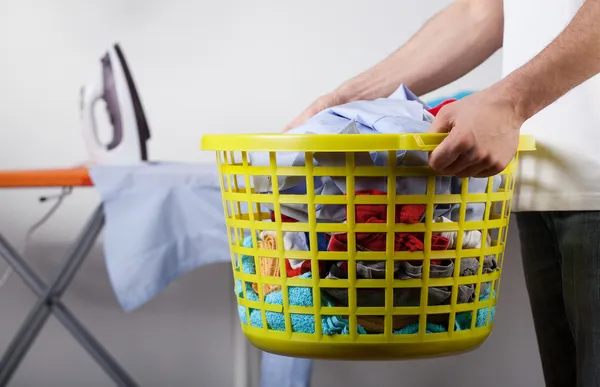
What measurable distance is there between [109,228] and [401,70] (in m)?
0.71

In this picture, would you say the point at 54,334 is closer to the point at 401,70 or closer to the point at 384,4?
the point at 384,4

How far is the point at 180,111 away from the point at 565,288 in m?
1.46

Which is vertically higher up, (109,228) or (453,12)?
(453,12)

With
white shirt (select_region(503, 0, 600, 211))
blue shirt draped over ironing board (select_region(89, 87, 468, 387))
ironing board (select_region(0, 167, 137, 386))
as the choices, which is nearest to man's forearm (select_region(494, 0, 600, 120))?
white shirt (select_region(503, 0, 600, 211))

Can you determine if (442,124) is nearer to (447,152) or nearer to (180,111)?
(447,152)

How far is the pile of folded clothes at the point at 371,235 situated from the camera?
67 centimetres

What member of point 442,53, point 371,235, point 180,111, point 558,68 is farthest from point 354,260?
point 180,111

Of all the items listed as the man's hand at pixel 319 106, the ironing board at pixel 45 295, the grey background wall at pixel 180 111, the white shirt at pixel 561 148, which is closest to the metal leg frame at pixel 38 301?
the ironing board at pixel 45 295

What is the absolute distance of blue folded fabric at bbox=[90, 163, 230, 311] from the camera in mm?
1401

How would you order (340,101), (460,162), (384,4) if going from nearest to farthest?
(460,162), (340,101), (384,4)

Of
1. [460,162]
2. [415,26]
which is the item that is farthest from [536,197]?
[415,26]

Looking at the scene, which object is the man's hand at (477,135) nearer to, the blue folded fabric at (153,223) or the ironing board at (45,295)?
the blue folded fabric at (153,223)

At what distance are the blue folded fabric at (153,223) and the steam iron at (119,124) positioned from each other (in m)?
0.27

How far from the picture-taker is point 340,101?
0.96 metres
